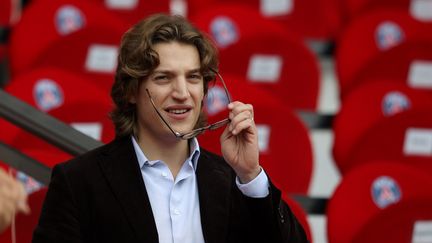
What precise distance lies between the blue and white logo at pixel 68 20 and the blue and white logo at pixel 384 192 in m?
1.10

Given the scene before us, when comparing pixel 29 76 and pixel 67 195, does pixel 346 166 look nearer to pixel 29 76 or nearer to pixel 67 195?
pixel 29 76

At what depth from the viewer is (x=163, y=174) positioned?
1.70 metres

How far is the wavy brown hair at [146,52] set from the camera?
166 centimetres

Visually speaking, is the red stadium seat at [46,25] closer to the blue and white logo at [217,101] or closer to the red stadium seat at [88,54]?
the red stadium seat at [88,54]

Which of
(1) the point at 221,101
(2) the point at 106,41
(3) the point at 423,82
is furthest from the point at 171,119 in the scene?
(3) the point at 423,82

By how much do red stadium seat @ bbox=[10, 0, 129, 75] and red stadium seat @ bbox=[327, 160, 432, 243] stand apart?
1.01 meters

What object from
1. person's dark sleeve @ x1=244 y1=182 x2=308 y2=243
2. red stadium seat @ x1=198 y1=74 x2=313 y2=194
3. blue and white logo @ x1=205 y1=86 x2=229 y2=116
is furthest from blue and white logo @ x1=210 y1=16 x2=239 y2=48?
person's dark sleeve @ x1=244 y1=182 x2=308 y2=243

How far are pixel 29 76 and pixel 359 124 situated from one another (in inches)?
35.1

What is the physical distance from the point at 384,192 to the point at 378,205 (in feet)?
0.11

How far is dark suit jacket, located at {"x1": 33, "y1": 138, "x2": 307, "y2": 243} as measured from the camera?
1.64 metres

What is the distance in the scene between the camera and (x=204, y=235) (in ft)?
5.51

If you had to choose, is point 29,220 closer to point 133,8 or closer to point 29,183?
point 29,183

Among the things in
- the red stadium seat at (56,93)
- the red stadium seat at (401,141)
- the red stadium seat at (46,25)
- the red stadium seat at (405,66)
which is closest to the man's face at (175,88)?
the red stadium seat at (56,93)

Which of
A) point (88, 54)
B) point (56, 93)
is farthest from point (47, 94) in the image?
point (88, 54)
